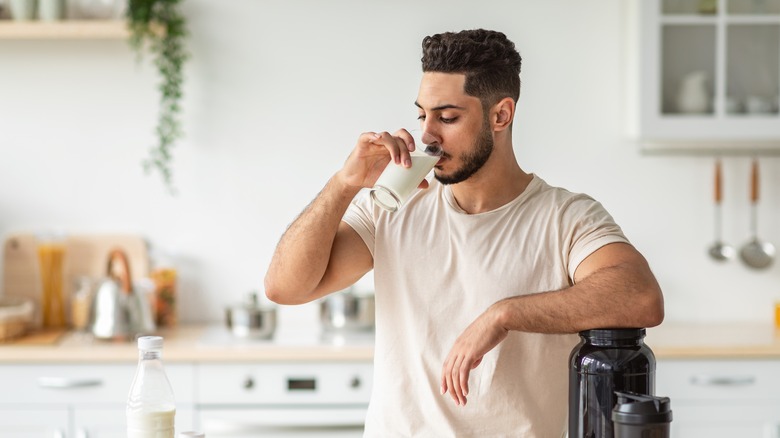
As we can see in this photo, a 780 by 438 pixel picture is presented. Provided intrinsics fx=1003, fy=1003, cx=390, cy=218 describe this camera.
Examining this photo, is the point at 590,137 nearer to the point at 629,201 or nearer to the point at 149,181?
the point at 629,201

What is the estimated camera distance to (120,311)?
3.29 metres

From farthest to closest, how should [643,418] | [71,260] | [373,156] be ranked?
1. [71,260]
2. [373,156]
3. [643,418]

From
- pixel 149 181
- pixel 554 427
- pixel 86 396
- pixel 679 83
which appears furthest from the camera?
pixel 149 181

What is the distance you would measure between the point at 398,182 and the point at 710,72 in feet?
6.90

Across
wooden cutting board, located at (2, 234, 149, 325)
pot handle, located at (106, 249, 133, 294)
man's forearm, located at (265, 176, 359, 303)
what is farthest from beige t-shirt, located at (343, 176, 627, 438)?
wooden cutting board, located at (2, 234, 149, 325)

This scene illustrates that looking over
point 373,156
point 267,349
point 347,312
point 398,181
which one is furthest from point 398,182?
point 347,312

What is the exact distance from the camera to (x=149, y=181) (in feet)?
12.2

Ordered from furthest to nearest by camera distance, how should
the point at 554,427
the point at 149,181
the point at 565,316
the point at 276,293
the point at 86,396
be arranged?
the point at 149,181 → the point at 86,396 → the point at 276,293 → the point at 554,427 → the point at 565,316

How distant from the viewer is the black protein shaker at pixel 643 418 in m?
1.26

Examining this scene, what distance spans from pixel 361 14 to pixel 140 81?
0.85 m

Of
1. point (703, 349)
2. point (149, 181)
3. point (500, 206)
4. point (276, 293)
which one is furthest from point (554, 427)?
point (149, 181)

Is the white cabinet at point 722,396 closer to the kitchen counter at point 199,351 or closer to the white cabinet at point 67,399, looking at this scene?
the kitchen counter at point 199,351

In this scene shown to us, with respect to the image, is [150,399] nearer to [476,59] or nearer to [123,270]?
[476,59]

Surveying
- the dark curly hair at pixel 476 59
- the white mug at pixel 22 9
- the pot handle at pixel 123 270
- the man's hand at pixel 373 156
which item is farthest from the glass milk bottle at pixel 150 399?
the white mug at pixel 22 9
